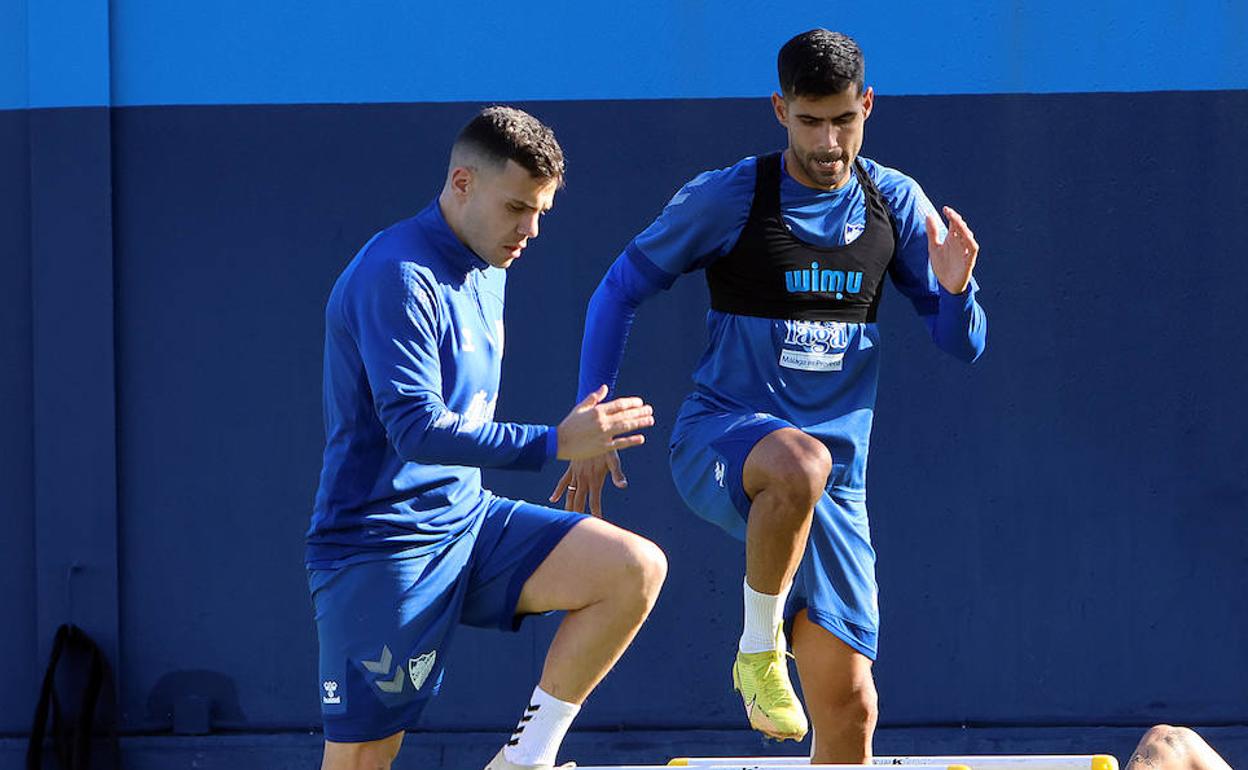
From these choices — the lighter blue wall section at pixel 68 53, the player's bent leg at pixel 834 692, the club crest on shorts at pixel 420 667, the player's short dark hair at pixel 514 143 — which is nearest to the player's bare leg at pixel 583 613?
the club crest on shorts at pixel 420 667

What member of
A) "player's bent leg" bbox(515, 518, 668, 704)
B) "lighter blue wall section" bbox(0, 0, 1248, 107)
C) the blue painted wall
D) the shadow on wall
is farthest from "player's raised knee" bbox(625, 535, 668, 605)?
the shadow on wall

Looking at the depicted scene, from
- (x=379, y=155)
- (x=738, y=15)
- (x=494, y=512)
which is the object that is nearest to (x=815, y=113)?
(x=494, y=512)

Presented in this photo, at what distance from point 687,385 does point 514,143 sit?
7.81 feet

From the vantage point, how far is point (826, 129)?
471 centimetres

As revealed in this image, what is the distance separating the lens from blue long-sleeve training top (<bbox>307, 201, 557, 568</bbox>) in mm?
4242

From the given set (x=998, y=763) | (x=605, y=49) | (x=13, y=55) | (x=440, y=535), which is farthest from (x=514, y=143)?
(x=13, y=55)

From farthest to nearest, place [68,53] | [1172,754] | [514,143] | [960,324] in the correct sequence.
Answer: [68,53], [960,324], [514,143], [1172,754]

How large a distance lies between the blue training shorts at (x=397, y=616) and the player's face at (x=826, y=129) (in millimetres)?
1141

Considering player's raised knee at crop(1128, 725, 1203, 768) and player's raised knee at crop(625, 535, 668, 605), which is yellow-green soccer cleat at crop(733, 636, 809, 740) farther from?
player's raised knee at crop(1128, 725, 1203, 768)

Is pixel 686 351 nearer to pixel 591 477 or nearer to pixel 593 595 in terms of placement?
pixel 591 477

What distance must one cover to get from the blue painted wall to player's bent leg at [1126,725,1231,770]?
2.72 m

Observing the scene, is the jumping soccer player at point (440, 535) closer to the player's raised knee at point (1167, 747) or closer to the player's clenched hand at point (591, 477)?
the player's clenched hand at point (591, 477)

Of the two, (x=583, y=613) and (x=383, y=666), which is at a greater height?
(x=583, y=613)

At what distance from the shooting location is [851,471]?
16.3ft
